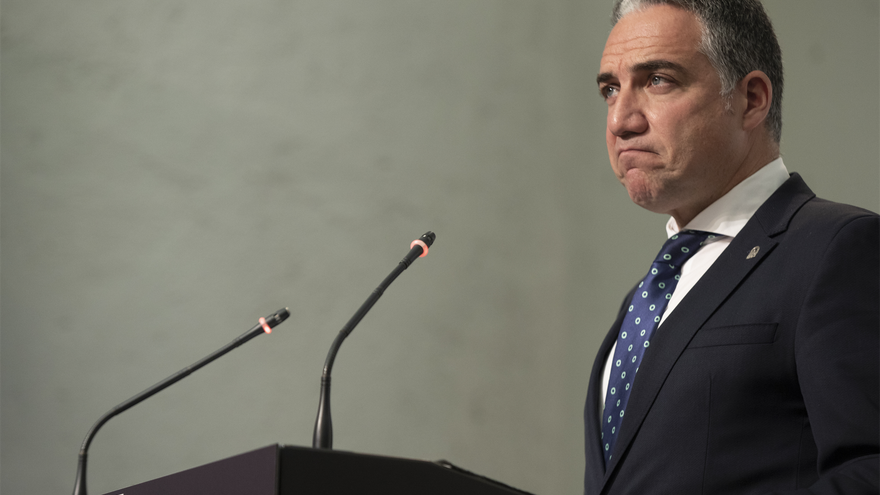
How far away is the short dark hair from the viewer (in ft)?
5.08

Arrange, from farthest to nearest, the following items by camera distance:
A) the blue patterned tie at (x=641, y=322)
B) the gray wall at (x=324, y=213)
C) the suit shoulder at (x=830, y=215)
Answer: the gray wall at (x=324, y=213)
the blue patterned tie at (x=641, y=322)
the suit shoulder at (x=830, y=215)

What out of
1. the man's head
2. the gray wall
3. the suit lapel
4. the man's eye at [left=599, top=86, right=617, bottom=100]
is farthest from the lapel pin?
the gray wall

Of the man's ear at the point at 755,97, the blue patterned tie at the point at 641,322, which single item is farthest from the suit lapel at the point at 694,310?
the man's ear at the point at 755,97

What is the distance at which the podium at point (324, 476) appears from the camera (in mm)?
899

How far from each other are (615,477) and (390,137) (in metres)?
2.06

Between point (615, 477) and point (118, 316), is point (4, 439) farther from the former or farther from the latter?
point (615, 477)

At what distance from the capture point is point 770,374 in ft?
3.99

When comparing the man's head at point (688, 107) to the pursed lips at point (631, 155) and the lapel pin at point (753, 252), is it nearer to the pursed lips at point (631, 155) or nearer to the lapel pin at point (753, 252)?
the pursed lips at point (631, 155)

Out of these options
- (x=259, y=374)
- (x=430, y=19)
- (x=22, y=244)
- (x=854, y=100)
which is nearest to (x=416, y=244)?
(x=259, y=374)

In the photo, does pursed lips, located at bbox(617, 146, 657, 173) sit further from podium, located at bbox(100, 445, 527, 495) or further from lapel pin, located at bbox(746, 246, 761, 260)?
podium, located at bbox(100, 445, 527, 495)

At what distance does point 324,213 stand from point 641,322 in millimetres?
1744

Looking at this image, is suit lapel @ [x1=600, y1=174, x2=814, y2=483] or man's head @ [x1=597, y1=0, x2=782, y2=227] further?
man's head @ [x1=597, y1=0, x2=782, y2=227]

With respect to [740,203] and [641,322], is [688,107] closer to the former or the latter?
[740,203]

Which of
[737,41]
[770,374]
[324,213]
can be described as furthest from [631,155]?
[324,213]
